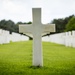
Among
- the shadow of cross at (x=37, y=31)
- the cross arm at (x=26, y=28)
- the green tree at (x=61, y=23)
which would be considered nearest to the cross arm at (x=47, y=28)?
the shadow of cross at (x=37, y=31)

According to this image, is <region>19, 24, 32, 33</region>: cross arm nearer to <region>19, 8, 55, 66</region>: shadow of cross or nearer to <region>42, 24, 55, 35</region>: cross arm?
<region>19, 8, 55, 66</region>: shadow of cross

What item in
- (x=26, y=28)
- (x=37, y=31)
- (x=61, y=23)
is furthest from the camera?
(x=61, y=23)

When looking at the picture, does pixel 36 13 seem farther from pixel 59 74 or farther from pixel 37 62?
pixel 59 74

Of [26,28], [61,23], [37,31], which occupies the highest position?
[61,23]

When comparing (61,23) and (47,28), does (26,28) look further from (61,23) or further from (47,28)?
(61,23)

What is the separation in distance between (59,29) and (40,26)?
105989 mm

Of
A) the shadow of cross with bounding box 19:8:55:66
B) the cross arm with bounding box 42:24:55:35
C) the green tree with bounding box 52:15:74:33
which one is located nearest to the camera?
the shadow of cross with bounding box 19:8:55:66

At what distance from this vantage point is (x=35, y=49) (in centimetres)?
970

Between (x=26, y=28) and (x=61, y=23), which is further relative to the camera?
(x=61, y=23)

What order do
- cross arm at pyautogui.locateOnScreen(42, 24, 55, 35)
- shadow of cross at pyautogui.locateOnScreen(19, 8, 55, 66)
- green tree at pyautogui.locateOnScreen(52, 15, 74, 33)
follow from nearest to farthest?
shadow of cross at pyautogui.locateOnScreen(19, 8, 55, 66) → cross arm at pyautogui.locateOnScreen(42, 24, 55, 35) → green tree at pyautogui.locateOnScreen(52, 15, 74, 33)

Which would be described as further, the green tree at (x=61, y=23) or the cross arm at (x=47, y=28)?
the green tree at (x=61, y=23)

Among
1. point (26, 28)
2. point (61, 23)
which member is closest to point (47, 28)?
point (26, 28)

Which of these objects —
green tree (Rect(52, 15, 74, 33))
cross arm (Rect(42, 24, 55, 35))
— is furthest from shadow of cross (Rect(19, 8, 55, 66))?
green tree (Rect(52, 15, 74, 33))

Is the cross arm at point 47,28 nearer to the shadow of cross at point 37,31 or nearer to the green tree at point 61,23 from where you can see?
the shadow of cross at point 37,31
